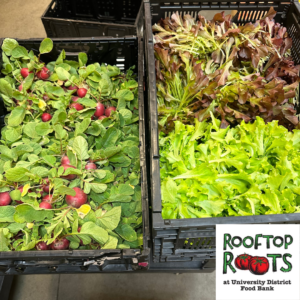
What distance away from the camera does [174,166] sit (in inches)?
32.6

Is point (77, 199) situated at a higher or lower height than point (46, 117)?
lower

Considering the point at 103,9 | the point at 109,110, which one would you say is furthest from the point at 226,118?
the point at 103,9

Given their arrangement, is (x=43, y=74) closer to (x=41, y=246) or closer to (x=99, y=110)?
(x=99, y=110)

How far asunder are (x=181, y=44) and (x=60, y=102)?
56 cm

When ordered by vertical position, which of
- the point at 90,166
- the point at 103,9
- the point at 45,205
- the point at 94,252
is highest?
the point at 103,9

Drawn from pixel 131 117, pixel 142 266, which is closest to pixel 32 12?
pixel 131 117

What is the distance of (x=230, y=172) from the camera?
85 centimetres

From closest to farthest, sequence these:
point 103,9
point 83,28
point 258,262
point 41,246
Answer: point 258,262 → point 41,246 → point 83,28 → point 103,9

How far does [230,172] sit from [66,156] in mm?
588

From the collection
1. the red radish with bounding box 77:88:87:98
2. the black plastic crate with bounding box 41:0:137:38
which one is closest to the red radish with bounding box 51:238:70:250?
the red radish with bounding box 77:88:87:98

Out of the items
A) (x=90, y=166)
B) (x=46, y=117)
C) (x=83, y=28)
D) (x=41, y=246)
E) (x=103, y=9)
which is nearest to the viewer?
(x=41, y=246)

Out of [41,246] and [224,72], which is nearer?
[41,246]

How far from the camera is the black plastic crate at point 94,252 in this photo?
0.70 meters

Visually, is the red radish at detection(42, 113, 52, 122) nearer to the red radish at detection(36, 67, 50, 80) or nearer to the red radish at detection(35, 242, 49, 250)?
the red radish at detection(36, 67, 50, 80)
